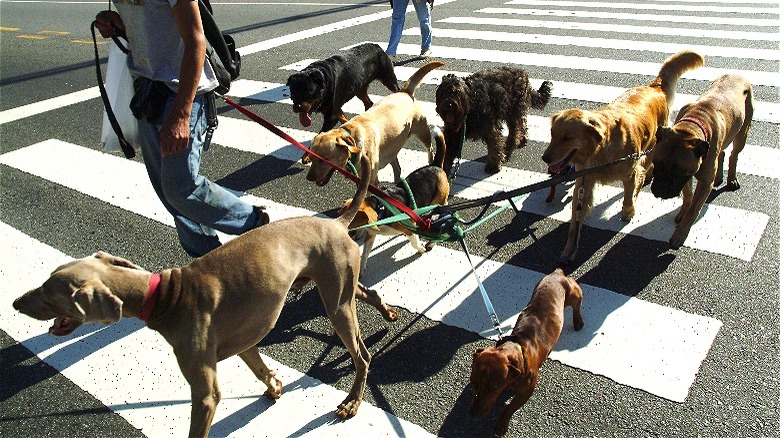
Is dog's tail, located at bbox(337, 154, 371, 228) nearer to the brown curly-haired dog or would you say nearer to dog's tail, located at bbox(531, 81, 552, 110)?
the brown curly-haired dog

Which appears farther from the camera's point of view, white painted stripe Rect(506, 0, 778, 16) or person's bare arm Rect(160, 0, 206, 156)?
white painted stripe Rect(506, 0, 778, 16)

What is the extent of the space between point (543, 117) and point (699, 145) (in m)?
3.28

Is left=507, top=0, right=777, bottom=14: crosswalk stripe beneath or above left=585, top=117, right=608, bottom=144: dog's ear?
beneath

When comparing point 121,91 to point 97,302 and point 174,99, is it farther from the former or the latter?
point 97,302

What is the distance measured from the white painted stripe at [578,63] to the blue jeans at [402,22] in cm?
28

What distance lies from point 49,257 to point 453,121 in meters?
3.73

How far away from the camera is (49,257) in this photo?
5.40 metres

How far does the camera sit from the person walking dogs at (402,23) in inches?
405

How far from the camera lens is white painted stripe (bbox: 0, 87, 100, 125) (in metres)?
8.98

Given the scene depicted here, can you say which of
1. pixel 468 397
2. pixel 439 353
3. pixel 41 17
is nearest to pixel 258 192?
pixel 439 353

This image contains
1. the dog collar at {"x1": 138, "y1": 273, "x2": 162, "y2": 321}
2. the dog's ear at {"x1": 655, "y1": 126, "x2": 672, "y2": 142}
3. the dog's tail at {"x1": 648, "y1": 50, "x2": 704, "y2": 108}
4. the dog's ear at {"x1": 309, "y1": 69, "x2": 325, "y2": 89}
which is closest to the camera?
the dog collar at {"x1": 138, "y1": 273, "x2": 162, "y2": 321}

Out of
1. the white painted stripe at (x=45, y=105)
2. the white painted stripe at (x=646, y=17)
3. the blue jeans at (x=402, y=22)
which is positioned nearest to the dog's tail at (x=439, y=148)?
the blue jeans at (x=402, y=22)

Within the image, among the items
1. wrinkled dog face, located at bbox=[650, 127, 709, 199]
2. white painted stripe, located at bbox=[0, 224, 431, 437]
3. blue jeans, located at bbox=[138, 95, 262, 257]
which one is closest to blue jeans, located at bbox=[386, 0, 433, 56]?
wrinkled dog face, located at bbox=[650, 127, 709, 199]

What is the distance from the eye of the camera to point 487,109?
20.3ft
